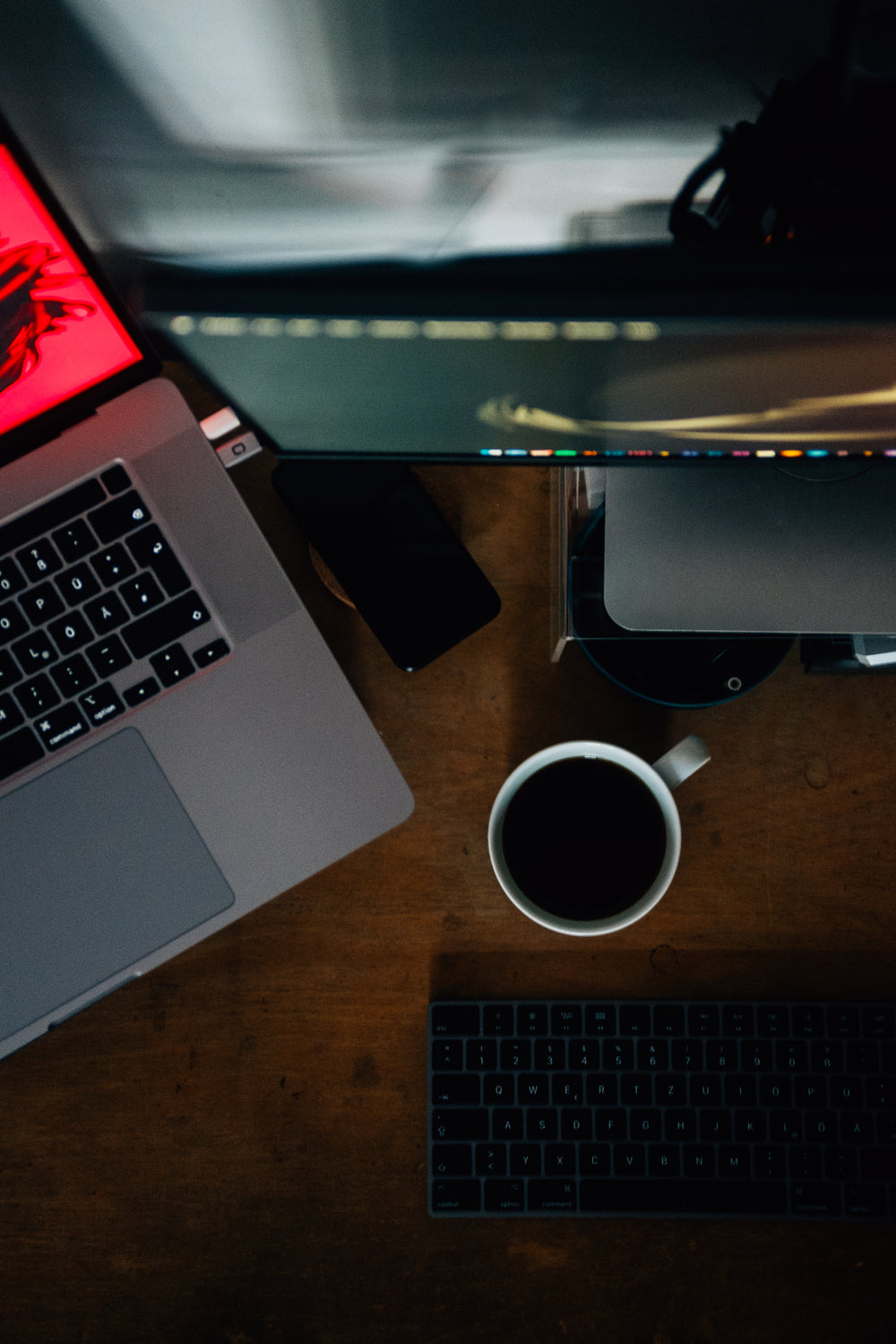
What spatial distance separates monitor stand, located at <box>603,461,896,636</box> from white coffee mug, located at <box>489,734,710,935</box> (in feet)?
0.36

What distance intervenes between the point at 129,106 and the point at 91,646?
0.34 metres

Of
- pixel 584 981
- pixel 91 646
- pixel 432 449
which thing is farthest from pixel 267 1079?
pixel 432 449

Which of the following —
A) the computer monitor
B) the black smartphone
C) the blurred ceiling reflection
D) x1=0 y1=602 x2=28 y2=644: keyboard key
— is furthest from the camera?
the black smartphone

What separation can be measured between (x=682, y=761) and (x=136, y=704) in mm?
392

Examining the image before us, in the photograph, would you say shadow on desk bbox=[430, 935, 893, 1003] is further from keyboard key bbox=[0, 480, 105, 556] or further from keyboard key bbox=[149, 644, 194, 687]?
keyboard key bbox=[0, 480, 105, 556]

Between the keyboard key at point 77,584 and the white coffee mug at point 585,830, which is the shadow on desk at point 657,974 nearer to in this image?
the white coffee mug at point 585,830

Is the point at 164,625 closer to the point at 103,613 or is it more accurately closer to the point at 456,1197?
the point at 103,613

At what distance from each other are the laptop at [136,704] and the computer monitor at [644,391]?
13 cm

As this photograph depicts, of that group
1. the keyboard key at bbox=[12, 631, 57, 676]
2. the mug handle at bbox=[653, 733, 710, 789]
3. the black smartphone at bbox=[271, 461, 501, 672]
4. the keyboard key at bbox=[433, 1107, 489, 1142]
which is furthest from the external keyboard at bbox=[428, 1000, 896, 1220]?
the keyboard key at bbox=[12, 631, 57, 676]

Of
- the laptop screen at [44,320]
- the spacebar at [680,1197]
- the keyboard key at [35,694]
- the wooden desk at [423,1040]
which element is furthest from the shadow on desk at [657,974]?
the laptop screen at [44,320]

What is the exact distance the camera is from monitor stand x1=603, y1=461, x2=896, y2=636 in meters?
0.57

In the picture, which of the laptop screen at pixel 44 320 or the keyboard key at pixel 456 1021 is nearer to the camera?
the laptop screen at pixel 44 320

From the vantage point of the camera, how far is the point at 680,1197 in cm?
62

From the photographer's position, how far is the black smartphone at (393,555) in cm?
68
